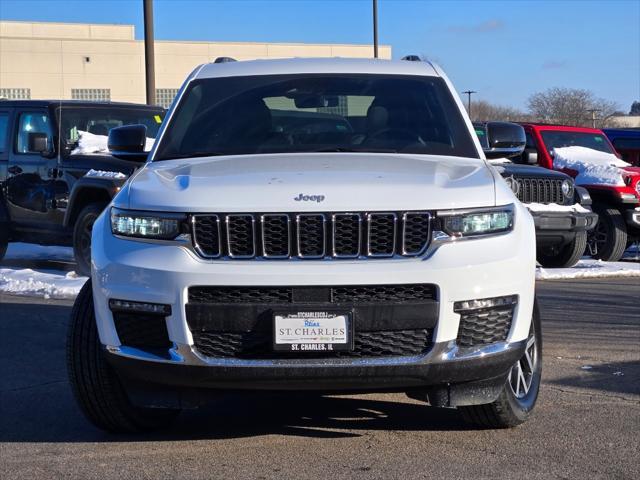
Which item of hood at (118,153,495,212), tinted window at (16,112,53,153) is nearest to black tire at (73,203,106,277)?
tinted window at (16,112,53,153)

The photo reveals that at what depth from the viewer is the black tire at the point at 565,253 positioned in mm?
12680

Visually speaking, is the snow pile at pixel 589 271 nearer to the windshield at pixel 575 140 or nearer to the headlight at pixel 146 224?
the windshield at pixel 575 140

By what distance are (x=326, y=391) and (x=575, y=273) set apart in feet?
26.8

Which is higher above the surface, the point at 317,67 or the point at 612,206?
the point at 317,67

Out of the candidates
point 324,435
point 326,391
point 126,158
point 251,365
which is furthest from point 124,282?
point 126,158

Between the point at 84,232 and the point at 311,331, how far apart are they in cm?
711

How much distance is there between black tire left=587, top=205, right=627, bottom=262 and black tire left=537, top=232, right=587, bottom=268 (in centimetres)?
127

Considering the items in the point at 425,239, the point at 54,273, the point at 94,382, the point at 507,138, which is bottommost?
the point at 54,273

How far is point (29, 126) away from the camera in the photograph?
11992mm

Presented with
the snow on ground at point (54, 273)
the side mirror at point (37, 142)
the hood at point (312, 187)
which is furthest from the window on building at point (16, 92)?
the hood at point (312, 187)

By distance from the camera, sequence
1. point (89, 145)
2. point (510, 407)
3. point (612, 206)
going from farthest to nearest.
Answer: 1. point (612, 206)
2. point (89, 145)
3. point (510, 407)

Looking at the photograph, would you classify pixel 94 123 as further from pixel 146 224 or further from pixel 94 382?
pixel 146 224

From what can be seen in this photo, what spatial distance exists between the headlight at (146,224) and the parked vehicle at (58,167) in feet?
19.9

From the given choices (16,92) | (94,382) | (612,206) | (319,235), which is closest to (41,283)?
(94,382)
